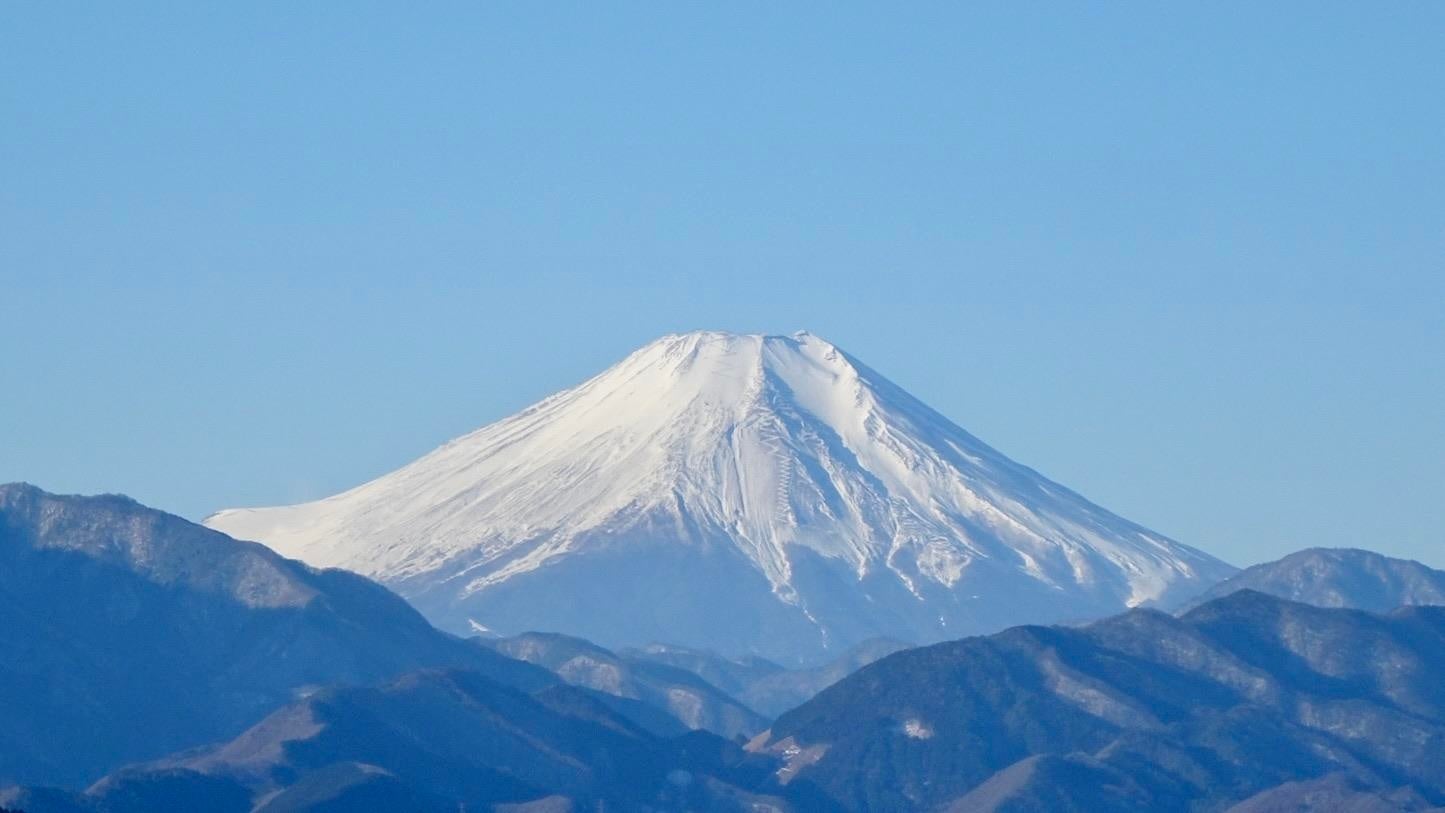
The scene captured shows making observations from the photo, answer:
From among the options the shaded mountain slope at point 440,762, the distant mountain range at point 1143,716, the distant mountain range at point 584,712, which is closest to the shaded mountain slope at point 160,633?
the distant mountain range at point 584,712

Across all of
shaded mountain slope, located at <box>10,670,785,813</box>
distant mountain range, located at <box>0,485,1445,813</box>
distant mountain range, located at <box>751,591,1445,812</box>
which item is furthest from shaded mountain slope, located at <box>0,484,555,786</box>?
distant mountain range, located at <box>751,591,1445,812</box>

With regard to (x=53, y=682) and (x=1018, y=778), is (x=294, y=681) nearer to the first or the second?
(x=53, y=682)

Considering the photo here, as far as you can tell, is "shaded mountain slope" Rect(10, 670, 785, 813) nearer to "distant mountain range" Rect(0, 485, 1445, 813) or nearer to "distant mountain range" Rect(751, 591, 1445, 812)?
"distant mountain range" Rect(0, 485, 1445, 813)

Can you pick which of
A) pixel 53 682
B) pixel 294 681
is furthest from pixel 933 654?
pixel 53 682

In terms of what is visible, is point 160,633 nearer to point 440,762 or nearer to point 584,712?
point 584,712

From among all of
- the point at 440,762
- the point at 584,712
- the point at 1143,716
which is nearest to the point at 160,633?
the point at 584,712

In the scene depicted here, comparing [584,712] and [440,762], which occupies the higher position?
[584,712]

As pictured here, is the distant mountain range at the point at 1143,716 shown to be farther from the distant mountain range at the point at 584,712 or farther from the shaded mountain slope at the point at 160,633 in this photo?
the shaded mountain slope at the point at 160,633

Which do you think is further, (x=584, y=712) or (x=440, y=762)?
(x=584, y=712)
